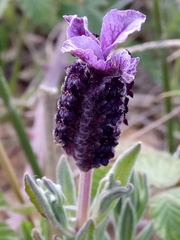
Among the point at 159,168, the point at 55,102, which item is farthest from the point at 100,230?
the point at 55,102

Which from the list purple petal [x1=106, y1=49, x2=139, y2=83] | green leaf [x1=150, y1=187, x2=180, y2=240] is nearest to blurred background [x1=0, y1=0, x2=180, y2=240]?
green leaf [x1=150, y1=187, x2=180, y2=240]

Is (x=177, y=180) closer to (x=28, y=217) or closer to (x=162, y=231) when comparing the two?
(x=162, y=231)

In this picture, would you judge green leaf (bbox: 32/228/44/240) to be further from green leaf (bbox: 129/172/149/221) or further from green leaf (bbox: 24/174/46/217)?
green leaf (bbox: 129/172/149/221)

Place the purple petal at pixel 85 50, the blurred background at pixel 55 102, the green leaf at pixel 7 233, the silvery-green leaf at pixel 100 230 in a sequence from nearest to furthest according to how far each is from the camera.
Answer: the purple petal at pixel 85 50, the silvery-green leaf at pixel 100 230, the green leaf at pixel 7 233, the blurred background at pixel 55 102

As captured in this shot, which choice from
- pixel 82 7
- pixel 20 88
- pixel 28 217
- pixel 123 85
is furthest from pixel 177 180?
pixel 20 88

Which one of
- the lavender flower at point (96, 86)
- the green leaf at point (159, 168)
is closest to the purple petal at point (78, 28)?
the lavender flower at point (96, 86)

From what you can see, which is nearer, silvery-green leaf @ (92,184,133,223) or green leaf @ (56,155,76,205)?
silvery-green leaf @ (92,184,133,223)

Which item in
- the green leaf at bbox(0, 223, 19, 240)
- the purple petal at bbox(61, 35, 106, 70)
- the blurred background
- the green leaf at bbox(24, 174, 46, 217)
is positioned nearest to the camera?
the purple petal at bbox(61, 35, 106, 70)

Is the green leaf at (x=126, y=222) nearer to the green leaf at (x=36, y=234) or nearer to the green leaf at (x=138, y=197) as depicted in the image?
the green leaf at (x=138, y=197)
